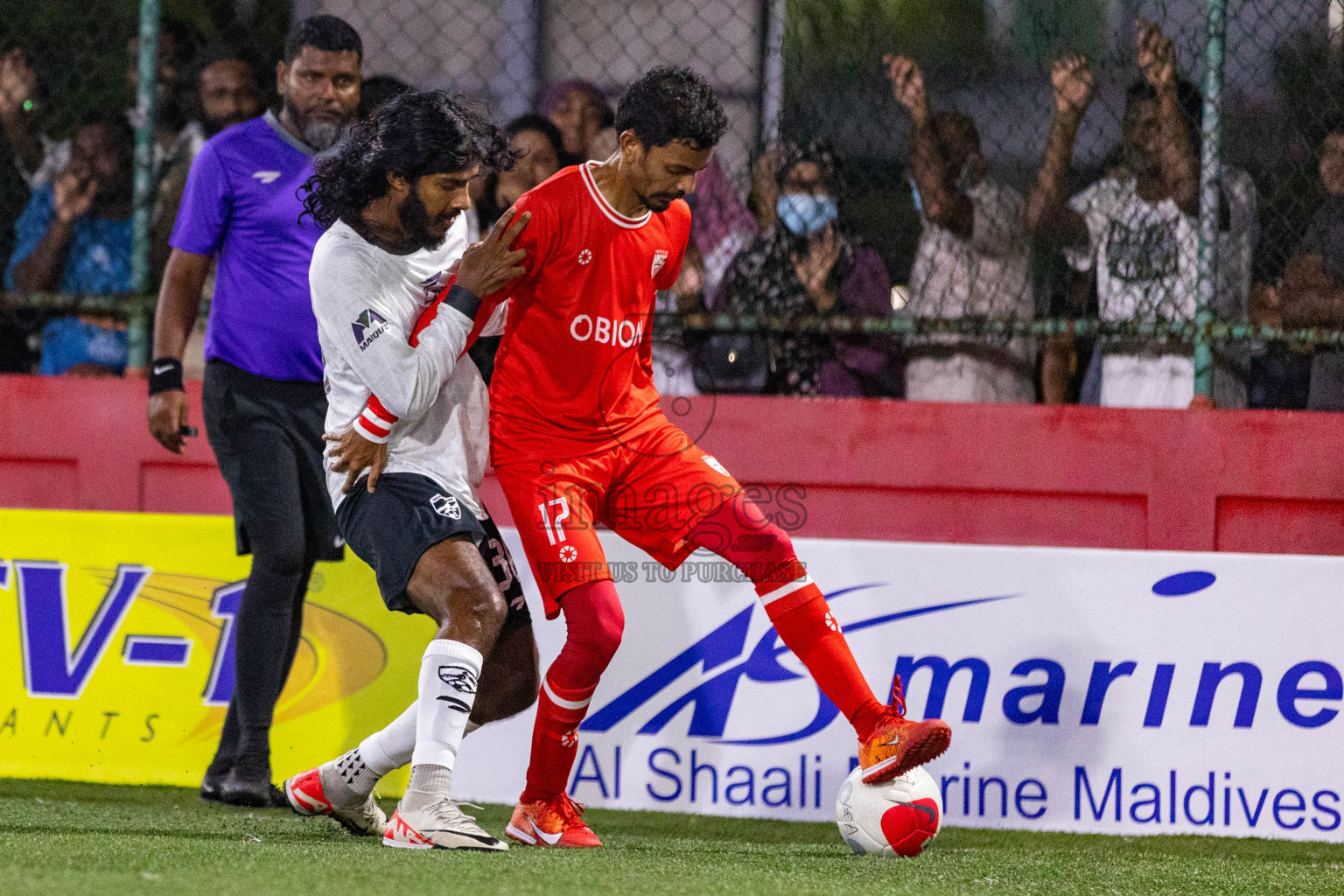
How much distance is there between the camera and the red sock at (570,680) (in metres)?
3.59

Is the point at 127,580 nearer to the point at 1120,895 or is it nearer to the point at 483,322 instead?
the point at 483,322

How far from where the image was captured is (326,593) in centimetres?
458

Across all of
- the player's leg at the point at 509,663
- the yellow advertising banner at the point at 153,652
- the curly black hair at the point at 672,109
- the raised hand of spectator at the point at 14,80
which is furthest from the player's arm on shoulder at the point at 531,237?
the raised hand of spectator at the point at 14,80

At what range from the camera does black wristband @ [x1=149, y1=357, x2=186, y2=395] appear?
4312 mm

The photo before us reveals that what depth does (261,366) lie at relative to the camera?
419 centimetres

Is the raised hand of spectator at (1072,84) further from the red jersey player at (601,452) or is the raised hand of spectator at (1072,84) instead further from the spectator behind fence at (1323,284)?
the red jersey player at (601,452)

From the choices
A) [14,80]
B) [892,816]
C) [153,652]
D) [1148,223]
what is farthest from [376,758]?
[14,80]

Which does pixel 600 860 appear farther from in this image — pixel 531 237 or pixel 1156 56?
pixel 1156 56

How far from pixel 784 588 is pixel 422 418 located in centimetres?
99

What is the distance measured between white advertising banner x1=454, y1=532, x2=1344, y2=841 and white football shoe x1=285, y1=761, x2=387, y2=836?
0.77 m

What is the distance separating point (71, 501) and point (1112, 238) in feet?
12.8

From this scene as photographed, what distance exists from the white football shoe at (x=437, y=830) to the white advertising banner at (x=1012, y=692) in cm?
109

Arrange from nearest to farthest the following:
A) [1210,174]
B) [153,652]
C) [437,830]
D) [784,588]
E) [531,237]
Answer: [437,830]
[531,237]
[784,588]
[153,652]
[1210,174]

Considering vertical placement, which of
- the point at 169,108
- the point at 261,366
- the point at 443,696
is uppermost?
the point at 169,108
